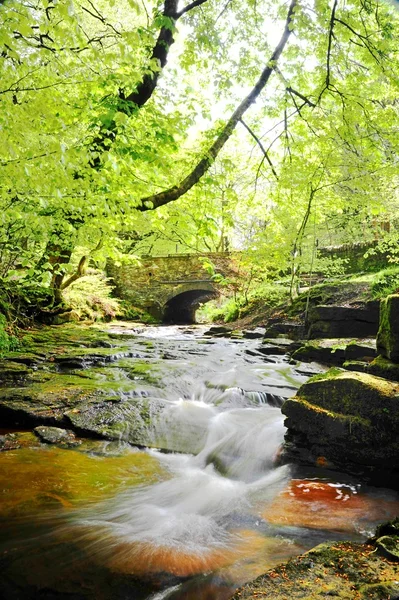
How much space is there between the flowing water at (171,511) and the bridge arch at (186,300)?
16.5 metres

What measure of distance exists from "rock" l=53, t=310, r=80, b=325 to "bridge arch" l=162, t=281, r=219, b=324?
8698 mm

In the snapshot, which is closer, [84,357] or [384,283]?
[84,357]

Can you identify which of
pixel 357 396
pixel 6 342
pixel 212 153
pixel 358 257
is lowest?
pixel 6 342

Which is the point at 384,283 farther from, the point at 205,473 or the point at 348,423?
the point at 205,473

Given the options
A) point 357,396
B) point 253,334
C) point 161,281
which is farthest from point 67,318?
point 357,396

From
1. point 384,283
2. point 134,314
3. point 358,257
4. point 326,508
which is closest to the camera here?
point 326,508

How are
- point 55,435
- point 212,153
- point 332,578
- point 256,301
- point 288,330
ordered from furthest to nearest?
point 256,301
point 288,330
point 212,153
point 55,435
point 332,578

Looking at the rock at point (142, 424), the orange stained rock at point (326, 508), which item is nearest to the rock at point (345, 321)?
the rock at point (142, 424)

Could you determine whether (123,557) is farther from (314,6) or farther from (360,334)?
(360,334)

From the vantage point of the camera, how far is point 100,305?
1716 cm

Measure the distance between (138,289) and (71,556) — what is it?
20682 millimetres

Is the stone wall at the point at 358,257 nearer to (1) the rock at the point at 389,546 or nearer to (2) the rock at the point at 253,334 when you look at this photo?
(2) the rock at the point at 253,334

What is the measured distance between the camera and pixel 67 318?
13156mm

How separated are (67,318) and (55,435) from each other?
965 centimetres
